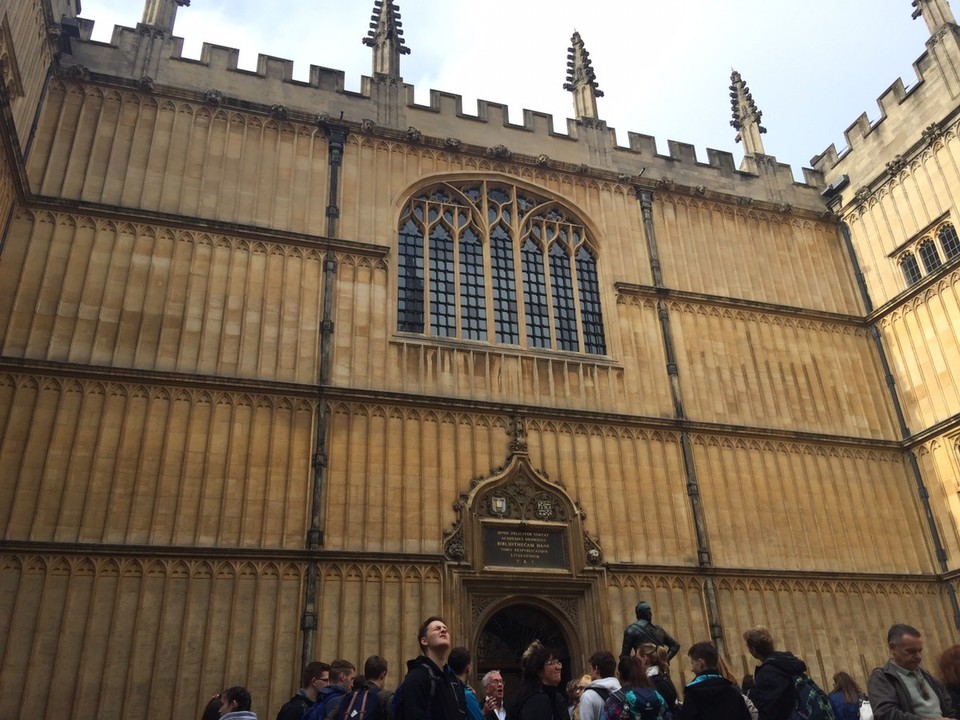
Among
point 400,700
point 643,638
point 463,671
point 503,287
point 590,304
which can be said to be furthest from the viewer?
point 590,304

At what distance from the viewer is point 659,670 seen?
215 inches

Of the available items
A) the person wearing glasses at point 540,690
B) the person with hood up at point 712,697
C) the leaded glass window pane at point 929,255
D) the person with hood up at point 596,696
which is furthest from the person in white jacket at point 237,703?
the leaded glass window pane at point 929,255

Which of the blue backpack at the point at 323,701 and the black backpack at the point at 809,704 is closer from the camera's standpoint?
the black backpack at the point at 809,704

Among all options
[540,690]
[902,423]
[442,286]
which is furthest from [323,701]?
[902,423]

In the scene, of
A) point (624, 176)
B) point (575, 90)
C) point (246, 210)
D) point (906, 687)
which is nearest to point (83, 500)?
point (246, 210)

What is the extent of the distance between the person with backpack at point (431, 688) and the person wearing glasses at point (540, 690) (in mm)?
526

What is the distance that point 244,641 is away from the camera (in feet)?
36.7

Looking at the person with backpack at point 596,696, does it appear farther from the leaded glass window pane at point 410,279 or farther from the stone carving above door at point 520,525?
the leaded glass window pane at point 410,279

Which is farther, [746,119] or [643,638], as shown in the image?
[746,119]

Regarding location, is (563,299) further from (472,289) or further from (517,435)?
(517,435)

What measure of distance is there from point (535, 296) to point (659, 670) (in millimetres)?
11036

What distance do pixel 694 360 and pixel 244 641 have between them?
989 centimetres

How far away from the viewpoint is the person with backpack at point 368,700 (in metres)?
5.14

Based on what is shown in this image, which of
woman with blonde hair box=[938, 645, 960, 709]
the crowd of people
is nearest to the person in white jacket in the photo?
the crowd of people
